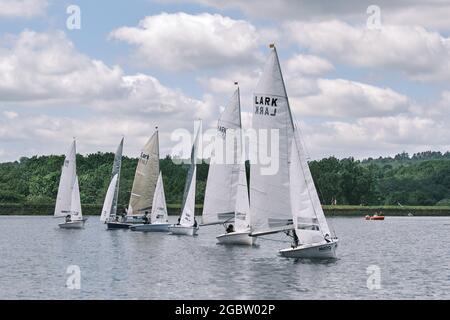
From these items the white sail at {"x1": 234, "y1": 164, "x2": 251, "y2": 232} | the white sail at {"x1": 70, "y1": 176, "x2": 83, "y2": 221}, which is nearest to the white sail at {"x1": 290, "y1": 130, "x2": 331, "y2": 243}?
the white sail at {"x1": 234, "y1": 164, "x2": 251, "y2": 232}

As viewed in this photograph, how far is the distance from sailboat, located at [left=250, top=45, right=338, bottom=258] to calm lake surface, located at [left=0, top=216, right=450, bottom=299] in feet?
5.05

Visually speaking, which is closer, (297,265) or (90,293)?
(90,293)

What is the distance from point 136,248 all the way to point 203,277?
25790 mm

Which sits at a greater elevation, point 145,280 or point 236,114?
point 236,114

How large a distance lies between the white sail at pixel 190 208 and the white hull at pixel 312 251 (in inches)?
1236

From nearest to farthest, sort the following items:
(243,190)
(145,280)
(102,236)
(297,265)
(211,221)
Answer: (145,280) → (297,265) → (243,190) → (211,221) → (102,236)

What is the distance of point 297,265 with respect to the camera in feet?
187

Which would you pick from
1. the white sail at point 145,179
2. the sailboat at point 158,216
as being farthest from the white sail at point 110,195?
the sailboat at point 158,216

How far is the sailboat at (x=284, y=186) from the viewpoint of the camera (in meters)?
57.3

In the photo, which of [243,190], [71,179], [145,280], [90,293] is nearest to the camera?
[90,293]

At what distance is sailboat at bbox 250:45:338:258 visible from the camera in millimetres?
57312

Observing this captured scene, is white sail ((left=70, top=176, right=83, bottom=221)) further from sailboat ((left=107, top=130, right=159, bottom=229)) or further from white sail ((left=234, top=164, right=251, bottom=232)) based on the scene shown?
white sail ((left=234, top=164, right=251, bottom=232))

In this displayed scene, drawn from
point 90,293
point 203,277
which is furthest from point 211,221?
point 90,293
